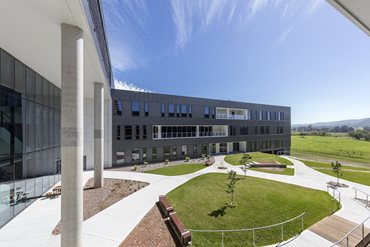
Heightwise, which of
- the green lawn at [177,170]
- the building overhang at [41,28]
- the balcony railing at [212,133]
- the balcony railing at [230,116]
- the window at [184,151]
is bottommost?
the green lawn at [177,170]

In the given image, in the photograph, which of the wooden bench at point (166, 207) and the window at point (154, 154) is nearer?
the wooden bench at point (166, 207)

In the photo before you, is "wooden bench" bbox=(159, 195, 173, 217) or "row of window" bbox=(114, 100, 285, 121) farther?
"row of window" bbox=(114, 100, 285, 121)

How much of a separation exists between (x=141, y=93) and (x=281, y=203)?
20.3 metres

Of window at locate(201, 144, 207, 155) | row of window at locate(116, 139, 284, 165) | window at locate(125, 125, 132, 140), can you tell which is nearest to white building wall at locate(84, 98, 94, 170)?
row of window at locate(116, 139, 284, 165)

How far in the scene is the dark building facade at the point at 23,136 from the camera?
31.4ft

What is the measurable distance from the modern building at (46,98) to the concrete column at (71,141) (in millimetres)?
29

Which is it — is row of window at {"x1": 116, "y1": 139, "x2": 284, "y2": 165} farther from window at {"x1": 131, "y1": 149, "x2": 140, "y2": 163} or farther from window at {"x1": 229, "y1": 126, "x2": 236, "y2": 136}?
window at {"x1": 229, "y1": 126, "x2": 236, "y2": 136}

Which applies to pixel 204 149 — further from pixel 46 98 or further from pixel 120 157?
pixel 46 98

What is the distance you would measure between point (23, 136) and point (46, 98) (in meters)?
4.70

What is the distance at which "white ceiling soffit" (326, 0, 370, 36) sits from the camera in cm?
246

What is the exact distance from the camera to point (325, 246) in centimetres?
780

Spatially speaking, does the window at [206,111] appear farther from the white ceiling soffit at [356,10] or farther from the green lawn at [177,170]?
the white ceiling soffit at [356,10]

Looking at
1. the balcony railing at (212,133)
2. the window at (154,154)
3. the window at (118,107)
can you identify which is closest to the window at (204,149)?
the balcony railing at (212,133)

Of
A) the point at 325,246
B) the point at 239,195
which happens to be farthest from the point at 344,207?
the point at 239,195
